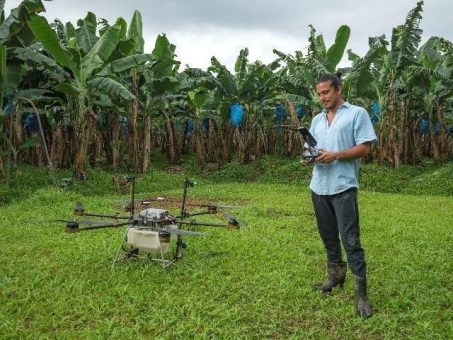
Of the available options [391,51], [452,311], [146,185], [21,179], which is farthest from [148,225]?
[391,51]

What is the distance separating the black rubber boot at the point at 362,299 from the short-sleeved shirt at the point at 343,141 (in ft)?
2.44

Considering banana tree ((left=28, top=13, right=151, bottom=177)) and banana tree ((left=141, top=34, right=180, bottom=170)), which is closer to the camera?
banana tree ((left=28, top=13, right=151, bottom=177))

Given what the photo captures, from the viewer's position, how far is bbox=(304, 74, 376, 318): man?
147 inches

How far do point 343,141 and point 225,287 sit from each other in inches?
69.3

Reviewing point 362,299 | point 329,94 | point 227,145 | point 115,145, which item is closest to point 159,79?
point 115,145

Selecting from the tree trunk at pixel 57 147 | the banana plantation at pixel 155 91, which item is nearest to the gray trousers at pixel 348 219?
the banana plantation at pixel 155 91

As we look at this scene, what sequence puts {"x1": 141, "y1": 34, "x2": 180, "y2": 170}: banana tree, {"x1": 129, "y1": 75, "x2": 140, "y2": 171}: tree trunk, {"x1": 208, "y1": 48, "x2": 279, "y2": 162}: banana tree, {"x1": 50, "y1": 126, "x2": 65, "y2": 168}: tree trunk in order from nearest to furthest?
{"x1": 50, "y1": 126, "x2": 65, "y2": 168}: tree trunk → {"x1": 141, "y1": 34, "x2": 180, "y2": 170}: banana tree → {"x1": 129, "y1": 75, "x2": 140, "y2": 171}: tree trunk → {"x1": 208, "y1": 48, "x2": 279, "y2": 162}: banana tree

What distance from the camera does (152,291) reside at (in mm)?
4254

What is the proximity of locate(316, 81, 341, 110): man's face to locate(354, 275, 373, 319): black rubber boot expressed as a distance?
1.45 metres

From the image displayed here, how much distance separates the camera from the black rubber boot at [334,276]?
424 cm

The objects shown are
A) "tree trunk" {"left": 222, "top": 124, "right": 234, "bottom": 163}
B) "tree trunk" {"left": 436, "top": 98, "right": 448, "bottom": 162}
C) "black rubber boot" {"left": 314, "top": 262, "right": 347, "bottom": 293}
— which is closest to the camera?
"black rubber boot" {"left": 314, "top": 262, "right": 347, "bottom": 293}

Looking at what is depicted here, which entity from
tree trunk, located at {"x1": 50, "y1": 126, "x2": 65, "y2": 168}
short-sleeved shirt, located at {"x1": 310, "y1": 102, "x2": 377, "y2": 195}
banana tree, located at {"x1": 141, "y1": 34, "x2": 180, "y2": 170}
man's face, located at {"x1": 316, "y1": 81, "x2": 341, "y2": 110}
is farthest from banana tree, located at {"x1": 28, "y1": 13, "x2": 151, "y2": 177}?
short-sleeved shirt, located at {"x1": 310, "y1": 102, "x2": 377, "y2": 195}

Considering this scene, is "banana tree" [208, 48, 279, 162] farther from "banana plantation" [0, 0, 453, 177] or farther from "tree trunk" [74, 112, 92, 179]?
"tree trunk" [74, 112, 92, 179]

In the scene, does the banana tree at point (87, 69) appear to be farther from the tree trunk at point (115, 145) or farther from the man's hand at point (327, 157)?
the man's hand at point (327, 157)
